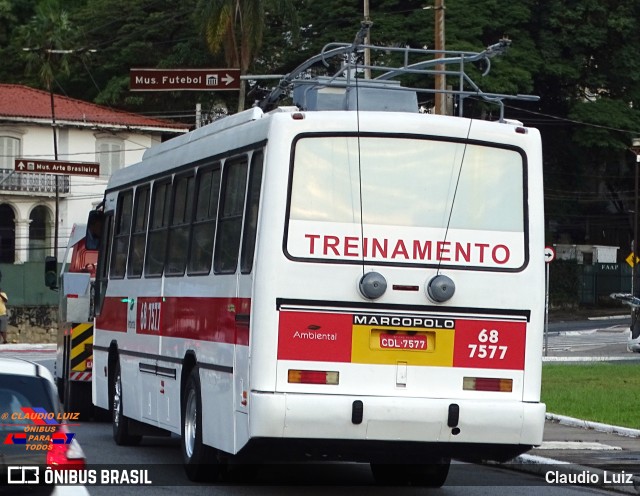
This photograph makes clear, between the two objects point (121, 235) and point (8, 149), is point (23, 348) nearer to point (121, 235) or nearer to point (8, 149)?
point (8, 149)

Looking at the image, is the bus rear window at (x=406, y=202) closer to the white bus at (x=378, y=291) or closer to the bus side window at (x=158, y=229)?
the white bus at (x=378, y=291)

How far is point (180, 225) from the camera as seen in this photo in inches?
579

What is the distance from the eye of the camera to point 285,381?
11.6 m

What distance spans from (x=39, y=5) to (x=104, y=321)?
2431 inches

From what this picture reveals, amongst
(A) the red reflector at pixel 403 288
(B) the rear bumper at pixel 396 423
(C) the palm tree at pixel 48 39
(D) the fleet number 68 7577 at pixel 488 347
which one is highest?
(C) the palm tree at pixel 48 39

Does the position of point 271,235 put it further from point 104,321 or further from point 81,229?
point 81,229

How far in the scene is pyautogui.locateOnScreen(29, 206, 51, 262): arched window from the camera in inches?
2667

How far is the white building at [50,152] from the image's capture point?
66.4m

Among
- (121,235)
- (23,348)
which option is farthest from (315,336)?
(23,348)

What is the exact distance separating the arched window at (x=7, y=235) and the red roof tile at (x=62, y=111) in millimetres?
5063

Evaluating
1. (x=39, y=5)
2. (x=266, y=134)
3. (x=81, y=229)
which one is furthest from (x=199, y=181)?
(x=39, y=5)

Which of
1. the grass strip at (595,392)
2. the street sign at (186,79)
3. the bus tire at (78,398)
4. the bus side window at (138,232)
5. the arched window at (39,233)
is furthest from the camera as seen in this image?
the arched window at (39,233)

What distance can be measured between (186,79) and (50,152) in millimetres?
42252

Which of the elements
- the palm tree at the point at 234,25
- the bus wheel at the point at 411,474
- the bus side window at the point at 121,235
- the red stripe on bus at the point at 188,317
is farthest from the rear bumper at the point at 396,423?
the palm tree at the point at 234,25
